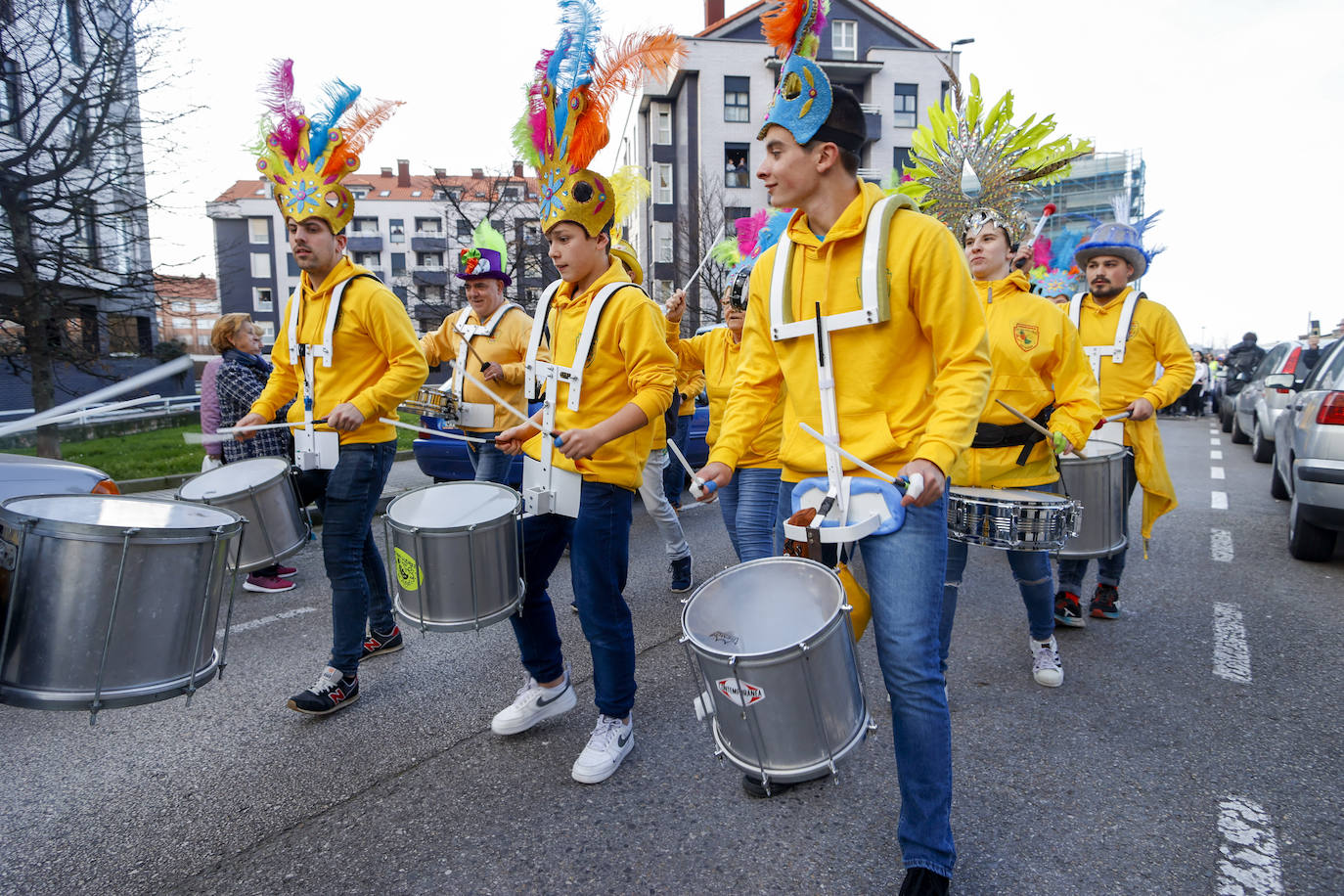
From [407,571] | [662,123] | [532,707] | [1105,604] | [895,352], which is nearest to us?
[895,352]

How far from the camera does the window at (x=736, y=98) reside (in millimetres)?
36875

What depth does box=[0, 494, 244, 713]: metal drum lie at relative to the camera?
1.97 meters

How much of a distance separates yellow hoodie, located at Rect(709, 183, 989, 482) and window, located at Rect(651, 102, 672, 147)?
39640 millimetres

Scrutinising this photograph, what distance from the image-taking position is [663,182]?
3991 cm

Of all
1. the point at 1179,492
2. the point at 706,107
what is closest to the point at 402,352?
the point at 1179,492

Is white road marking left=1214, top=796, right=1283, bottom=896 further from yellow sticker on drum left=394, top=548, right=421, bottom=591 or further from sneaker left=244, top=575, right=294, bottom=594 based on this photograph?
sneaker left=244, top=575, right=294, bottom=594

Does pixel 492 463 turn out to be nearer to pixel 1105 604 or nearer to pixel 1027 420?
pixel 1027 420

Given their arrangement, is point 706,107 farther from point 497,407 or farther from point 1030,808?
point 1030,808

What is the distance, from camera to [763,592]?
216cm

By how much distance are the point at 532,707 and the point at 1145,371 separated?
3.67 meters

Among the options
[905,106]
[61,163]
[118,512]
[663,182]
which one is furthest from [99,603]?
[905,106]

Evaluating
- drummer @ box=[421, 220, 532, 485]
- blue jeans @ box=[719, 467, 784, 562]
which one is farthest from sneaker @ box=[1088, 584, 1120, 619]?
drummer @ box=[421, 220, 532, 485]

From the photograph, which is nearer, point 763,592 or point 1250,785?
point 763,592

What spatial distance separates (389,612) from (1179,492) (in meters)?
8.67
